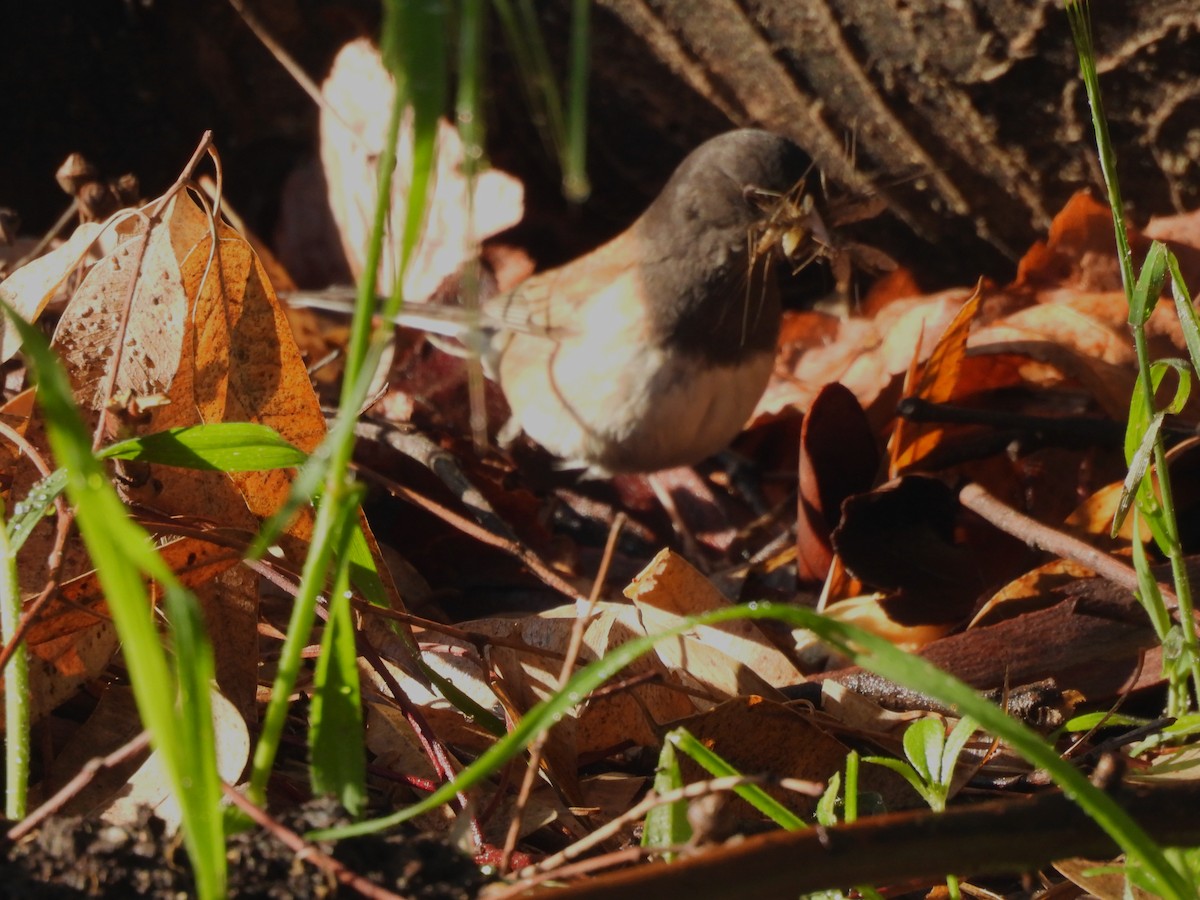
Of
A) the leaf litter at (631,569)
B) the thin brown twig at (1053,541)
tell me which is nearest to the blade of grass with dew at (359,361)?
the leaf litter at (631,569)

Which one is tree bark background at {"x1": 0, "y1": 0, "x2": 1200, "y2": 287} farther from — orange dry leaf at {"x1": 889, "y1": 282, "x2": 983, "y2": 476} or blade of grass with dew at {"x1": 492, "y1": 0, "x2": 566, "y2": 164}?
blade of grass with dew at {"x1": 492, "y1": 0, "x2": 566, "y2": 164}

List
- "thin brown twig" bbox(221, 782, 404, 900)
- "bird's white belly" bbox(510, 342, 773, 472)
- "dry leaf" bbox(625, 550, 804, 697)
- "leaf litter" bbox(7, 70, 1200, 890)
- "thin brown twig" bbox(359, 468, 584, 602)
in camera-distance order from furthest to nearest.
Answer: "bird's white belly" bbox(510, 342, 773, 472), "thin brown twig" bbox(359, 468, 584, 602), "dry leaf" bbox(625, 550, 804, 697), "leaf litter" bbox(7, 70, 1200, 890), "thin brown twig" bbox(221, 782, 404, 900)

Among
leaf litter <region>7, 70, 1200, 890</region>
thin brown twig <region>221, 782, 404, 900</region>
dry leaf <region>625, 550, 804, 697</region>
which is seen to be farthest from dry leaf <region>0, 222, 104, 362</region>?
thin brown twig <region>221, 782, 404, 900</region>

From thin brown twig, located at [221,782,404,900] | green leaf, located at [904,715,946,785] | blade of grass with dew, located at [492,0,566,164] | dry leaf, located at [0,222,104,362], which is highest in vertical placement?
blade of grass with dew, located at [492,0,566,164]

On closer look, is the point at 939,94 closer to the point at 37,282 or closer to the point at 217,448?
the point at 37,282

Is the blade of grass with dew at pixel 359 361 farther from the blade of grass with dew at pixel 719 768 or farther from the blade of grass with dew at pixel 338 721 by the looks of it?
the blade of grass with dew at pixel 719 768

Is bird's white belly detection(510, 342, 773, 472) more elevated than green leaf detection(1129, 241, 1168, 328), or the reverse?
green leaf detection(1129, 241, 1168, 328)
